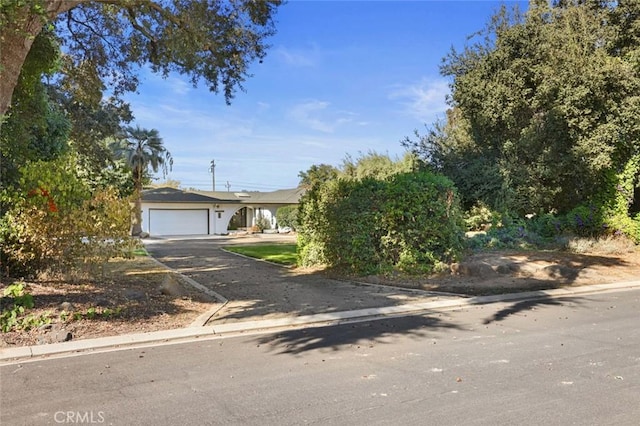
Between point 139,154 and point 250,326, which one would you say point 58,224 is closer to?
point 250,326

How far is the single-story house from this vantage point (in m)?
39.8

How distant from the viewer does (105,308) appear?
Answer: 801 cm

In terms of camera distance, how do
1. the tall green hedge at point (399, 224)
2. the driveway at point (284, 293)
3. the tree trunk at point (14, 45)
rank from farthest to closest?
the tall green hedge at point (399, 224)
the driveway at point (284, 293)
the tree trunk at point (14, 45)

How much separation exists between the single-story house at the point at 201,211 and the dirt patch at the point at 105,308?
97.5 feet

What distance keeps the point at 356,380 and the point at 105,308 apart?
495 cm

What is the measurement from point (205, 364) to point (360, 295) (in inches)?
204

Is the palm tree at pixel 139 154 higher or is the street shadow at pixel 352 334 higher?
the palm tree at pixel 139 154

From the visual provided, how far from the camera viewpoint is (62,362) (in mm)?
5781

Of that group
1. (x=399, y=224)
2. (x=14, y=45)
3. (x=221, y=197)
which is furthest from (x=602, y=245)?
(x=221, y=197)

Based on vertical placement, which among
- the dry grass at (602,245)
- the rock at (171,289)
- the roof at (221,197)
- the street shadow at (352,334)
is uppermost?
the roof at (221,197)

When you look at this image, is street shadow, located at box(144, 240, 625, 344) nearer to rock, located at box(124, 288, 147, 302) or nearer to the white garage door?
rock, located at box(124, 288, 147, 302)

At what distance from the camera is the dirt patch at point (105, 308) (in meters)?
6.84

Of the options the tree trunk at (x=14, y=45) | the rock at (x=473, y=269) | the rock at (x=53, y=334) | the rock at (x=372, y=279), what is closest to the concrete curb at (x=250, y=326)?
the rock at (x=53, y=334)

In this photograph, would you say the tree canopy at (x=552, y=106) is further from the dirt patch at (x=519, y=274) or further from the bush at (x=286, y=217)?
the bush at (x=286, y=217)
